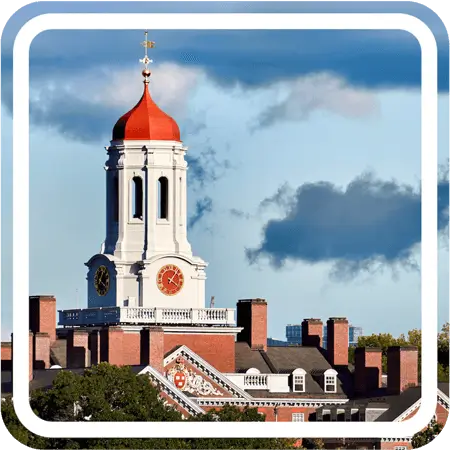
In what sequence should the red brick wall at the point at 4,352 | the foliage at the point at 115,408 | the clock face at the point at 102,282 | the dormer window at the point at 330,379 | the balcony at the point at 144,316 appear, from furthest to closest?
the dormer window at the point at 330,379
the balcony at the point at 144,316
the clock face at the point at 102,282
the foliage at the point at 115,408
the red brick wall at the point at 4,352

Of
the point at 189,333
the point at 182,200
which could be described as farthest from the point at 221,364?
the point at 182,200

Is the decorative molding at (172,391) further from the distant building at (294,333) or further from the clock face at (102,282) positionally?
the clock face at (102,282)

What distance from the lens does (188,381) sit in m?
48.9

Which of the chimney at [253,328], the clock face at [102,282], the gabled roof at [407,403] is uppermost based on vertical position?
the clock face at [102,282]

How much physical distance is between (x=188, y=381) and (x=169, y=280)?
3.81 metres

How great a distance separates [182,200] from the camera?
1592 inches

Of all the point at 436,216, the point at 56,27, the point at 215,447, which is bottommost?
the point at 215,447

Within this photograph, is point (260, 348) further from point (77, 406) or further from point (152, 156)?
point (77, 406)

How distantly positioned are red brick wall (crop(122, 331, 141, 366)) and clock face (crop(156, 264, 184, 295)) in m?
2.19

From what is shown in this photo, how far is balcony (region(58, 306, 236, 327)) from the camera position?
47.4 m

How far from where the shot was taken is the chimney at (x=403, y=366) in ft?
157

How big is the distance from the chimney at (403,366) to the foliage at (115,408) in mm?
9657

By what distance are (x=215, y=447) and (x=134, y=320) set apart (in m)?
20.8

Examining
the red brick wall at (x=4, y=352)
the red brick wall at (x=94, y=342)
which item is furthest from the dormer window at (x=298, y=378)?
the red brick wall at (x=4, y=352)
